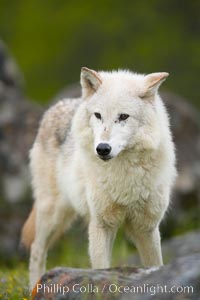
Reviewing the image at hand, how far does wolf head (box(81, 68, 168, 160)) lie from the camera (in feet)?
21.0

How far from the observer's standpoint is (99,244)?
7.04 meters

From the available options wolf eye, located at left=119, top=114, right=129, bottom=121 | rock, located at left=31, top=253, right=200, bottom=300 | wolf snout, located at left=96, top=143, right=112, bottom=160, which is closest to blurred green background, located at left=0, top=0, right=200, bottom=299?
wolf eye, located at left=119, top=114, right=129, bottom=121

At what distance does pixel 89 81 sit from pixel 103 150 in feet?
3.28

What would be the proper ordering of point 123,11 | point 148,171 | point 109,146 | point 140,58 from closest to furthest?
point 109,146 → point 148,171 → point 140,58 → point 123,11

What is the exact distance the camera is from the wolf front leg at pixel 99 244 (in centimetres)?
703

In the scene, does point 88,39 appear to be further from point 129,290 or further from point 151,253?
point 129,290

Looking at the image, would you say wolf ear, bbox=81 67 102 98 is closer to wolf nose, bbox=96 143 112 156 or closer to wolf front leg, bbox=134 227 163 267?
wolf nose, bbox=96 143 112 156

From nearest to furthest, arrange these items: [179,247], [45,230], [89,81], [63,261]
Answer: [89,81] → [45,230] → [179,247] → [63,261]

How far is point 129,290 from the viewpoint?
15.4ft

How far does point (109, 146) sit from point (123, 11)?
28113 mm

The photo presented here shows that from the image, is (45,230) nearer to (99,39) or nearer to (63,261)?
→ (63,261)

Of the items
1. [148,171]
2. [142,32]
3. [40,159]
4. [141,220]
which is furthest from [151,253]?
[142,32]

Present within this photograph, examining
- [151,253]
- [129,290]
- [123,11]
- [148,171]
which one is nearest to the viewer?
[129,290]

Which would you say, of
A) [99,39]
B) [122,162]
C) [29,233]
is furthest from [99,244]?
[99,39]
